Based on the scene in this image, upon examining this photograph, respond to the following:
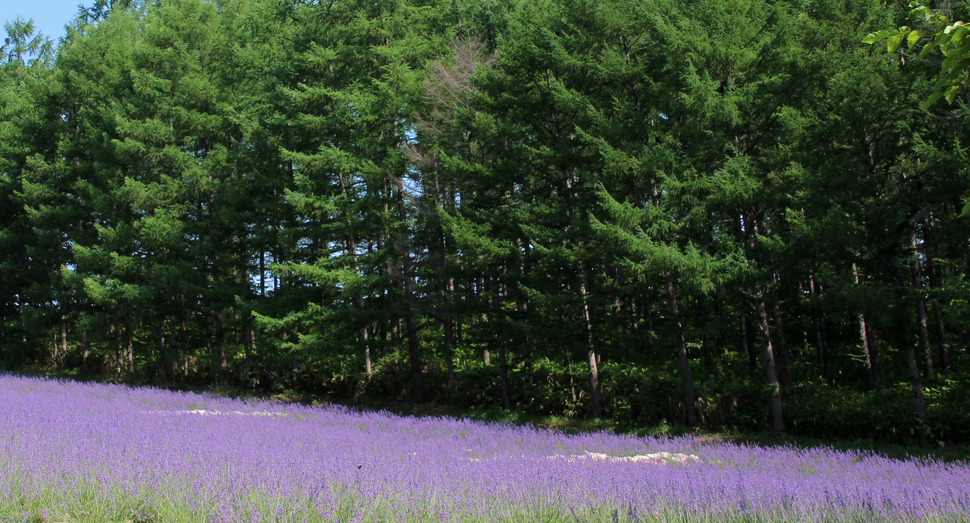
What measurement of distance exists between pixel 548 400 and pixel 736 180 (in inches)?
309

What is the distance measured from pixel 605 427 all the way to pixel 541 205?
576cm

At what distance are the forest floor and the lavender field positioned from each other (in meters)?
3.56

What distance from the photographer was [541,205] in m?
15.5

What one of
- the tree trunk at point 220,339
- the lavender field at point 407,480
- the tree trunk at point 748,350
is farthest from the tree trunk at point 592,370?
the tree trunk at point 220,339

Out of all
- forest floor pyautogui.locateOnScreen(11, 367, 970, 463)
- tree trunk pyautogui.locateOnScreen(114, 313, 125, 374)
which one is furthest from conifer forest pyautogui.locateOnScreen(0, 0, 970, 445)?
forest floor pyautogui.locateOnScreen(11, 367, 970, 463)

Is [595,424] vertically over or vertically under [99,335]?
under

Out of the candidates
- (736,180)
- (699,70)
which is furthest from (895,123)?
(699,70)

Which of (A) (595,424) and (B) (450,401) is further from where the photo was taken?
(B) (450,401)

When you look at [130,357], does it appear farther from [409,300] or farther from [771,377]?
[771,377]

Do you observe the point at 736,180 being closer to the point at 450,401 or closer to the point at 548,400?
the point at 548,400

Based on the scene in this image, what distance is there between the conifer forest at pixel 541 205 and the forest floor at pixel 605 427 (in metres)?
0.45

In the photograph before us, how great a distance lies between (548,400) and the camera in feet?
56.7

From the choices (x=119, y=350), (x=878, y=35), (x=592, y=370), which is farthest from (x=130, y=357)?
(x=878, y=35)

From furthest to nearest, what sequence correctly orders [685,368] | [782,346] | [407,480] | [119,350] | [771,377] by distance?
[119,350]
[782,346]
[685,368]
[771,377]
[407,480]
